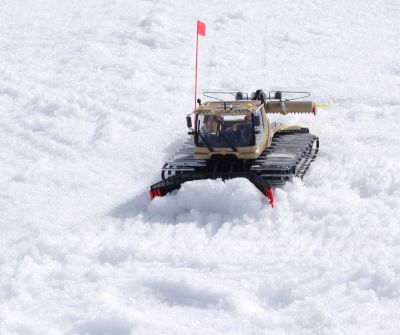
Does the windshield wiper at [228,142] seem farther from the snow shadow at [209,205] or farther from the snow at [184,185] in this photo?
the snow at [184,185]

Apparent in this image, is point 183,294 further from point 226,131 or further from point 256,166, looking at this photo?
point 226,131

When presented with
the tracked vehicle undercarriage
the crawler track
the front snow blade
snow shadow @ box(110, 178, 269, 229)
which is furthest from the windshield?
snow shadow @ box(110, 178, 269, 229)

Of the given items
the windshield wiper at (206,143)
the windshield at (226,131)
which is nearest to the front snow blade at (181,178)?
the windshield wiper at (206,143)

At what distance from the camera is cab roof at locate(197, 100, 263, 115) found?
1552 centimetres

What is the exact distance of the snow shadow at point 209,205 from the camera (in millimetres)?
13953

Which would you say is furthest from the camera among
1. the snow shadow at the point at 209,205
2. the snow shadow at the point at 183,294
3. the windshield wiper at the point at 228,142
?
the windshield wiper at the point at 228,142

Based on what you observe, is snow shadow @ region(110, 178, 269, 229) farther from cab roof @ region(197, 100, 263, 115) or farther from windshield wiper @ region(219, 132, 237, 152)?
cab roof @ region(197, 100, 263, 115)

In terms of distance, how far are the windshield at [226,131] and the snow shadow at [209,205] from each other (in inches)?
55.6

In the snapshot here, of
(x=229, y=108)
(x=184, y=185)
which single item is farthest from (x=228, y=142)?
(x=184, y=185)

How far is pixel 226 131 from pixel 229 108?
0.48 metres

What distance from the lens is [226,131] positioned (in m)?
15.6

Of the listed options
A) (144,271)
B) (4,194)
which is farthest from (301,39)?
(144,271)

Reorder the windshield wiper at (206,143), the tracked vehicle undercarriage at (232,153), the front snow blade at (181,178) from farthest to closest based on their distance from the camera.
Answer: the windshield wiper at (206,143) < the tracked vehicle undercarriage at (232,153) < the front snow blade at (181,178)

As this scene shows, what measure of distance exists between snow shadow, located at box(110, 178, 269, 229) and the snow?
0.03 metres
